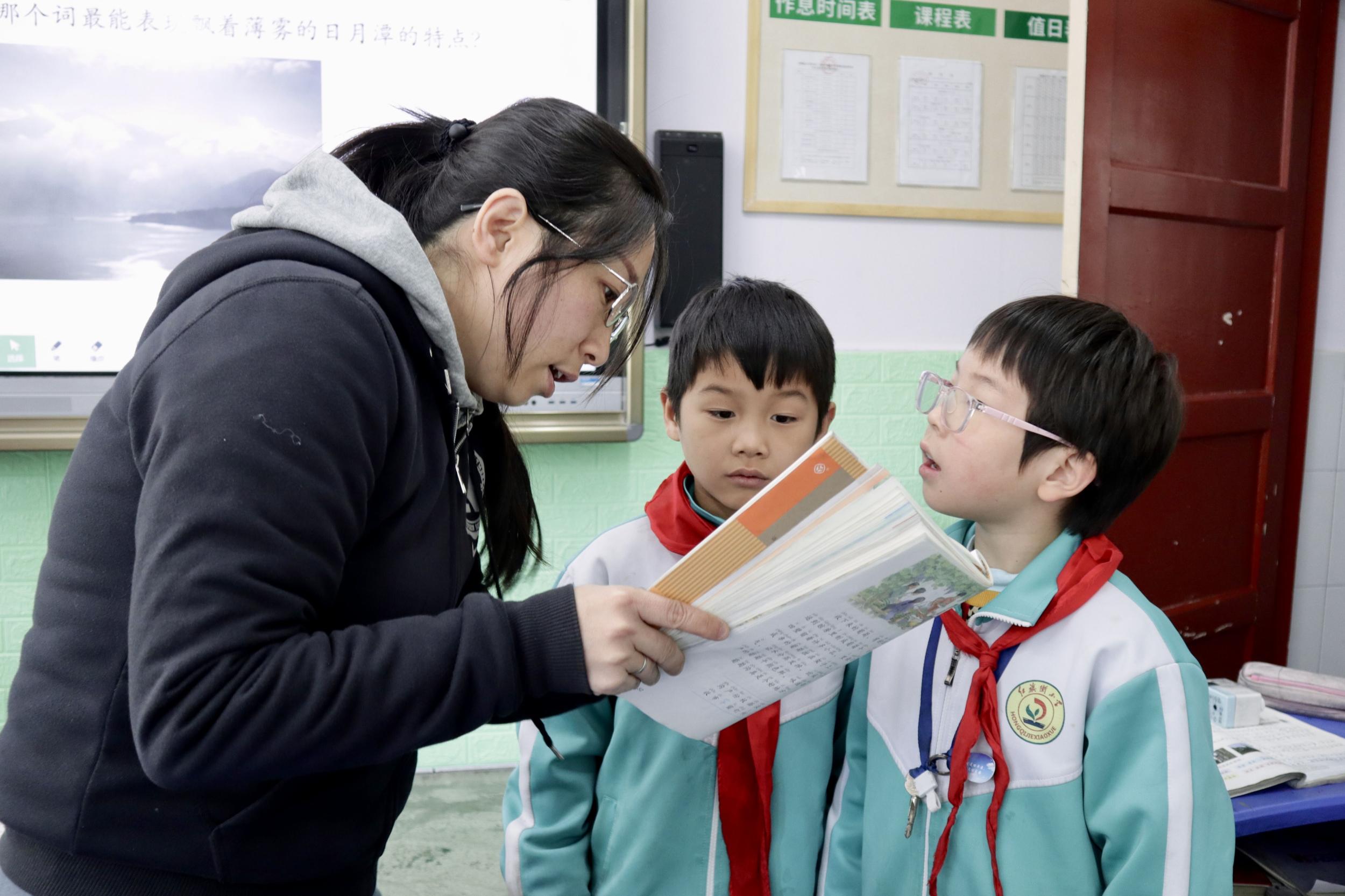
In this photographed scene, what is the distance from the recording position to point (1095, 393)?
122cm

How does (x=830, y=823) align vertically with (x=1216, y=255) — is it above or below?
below

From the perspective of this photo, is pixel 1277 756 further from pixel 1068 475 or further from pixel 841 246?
pixel 841 246

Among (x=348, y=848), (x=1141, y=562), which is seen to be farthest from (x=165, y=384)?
(x=1141, y=562)

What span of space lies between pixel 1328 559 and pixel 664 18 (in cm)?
253

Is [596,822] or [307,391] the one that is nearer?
[307,391]

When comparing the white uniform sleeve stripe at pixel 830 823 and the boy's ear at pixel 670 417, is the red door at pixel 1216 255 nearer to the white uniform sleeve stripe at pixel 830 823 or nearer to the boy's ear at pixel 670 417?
the boy's ear at pixel 670 417

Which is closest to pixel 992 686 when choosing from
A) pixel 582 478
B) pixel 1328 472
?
pixel 582 478

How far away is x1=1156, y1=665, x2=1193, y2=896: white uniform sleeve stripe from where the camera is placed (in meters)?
1.00

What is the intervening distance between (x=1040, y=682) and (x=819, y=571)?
0.49 meters

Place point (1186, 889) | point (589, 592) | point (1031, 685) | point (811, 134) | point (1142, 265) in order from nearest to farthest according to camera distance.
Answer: point (589, 592), point (1186, 889), point (1031, 685), point (1142, 265), point (811, 134)

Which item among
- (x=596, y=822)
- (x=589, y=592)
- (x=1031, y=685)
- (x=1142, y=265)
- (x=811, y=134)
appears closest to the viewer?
(x=589, y=592)

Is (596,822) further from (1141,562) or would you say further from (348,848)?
(1141,562)

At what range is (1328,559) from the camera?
3.06m

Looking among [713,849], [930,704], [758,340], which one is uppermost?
[758,340]
